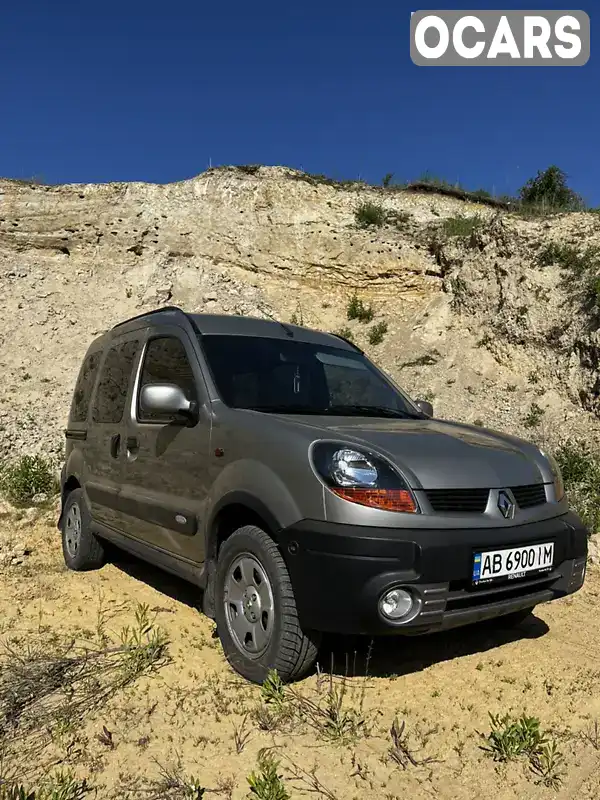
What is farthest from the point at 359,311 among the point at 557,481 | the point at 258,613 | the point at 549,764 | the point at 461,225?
the point at 549,764

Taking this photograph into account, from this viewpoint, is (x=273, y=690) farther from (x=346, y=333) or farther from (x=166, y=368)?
(x=346, y=333)

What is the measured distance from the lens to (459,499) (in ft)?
9.41

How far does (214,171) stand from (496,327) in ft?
30.5

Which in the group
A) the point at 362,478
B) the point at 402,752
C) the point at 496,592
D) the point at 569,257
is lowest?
the point at 402,752

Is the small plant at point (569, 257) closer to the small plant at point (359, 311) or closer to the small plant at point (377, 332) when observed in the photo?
the small plant at point (377, 332)

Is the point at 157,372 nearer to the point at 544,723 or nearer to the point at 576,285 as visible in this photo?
the point at 544,723

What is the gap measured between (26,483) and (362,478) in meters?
7.12

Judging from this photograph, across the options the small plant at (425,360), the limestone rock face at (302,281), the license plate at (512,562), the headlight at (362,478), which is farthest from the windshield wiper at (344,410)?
the small plant at (425,360)

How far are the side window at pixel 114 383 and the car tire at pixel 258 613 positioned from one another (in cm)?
186

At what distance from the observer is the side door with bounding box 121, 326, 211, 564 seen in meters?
3.57

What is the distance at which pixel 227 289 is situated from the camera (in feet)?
48.5

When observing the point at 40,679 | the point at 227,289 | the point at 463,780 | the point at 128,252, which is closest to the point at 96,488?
the point at 40,679

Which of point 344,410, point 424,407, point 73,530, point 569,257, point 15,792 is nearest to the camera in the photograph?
point 15,792

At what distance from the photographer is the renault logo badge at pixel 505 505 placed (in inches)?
117
